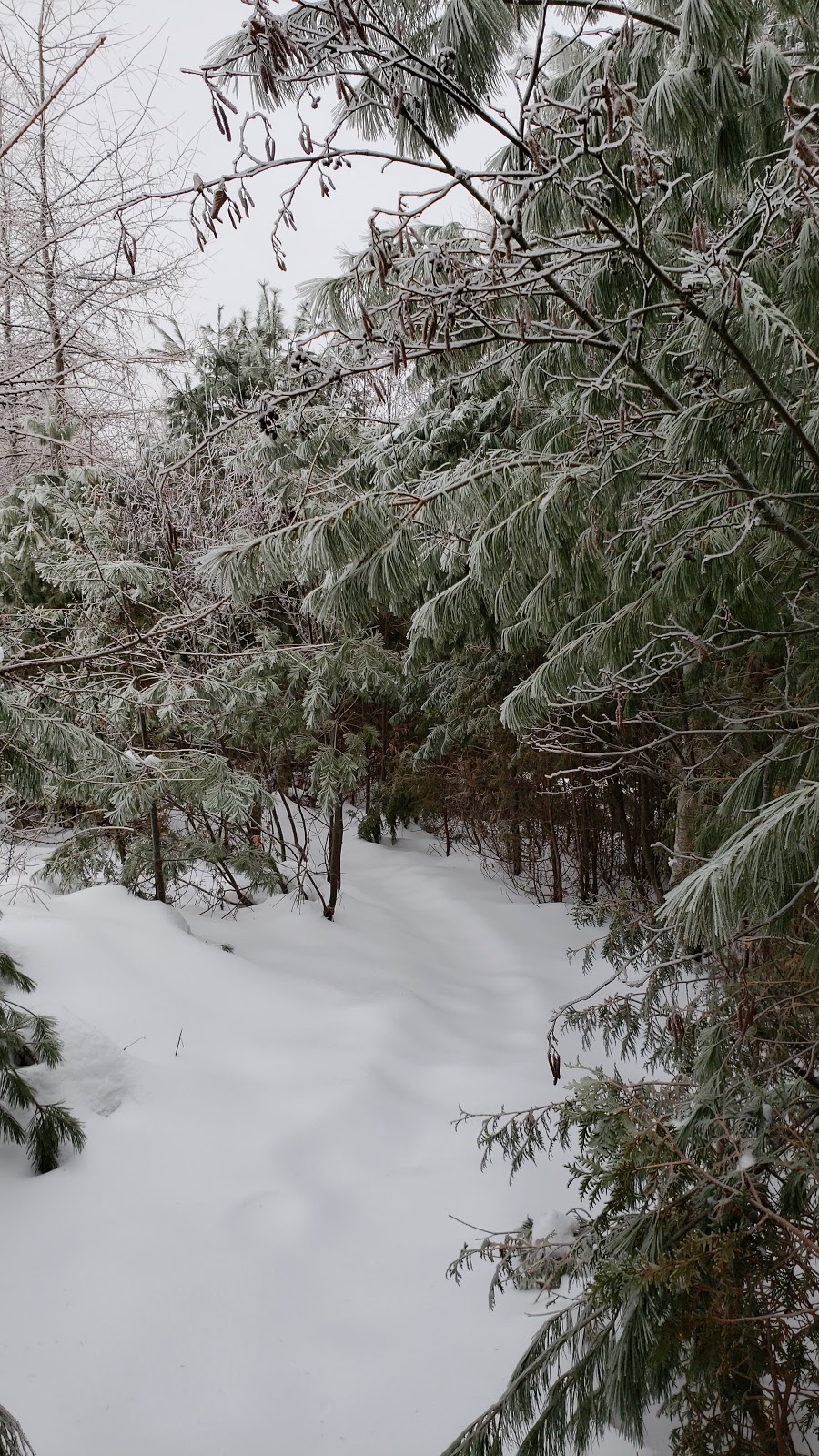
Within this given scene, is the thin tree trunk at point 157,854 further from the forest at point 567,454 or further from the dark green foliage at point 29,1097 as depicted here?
the dark green foliage at point 29,1097

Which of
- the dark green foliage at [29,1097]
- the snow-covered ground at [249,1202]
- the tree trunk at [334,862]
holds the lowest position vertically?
the snow-covered ground at [249,1202]

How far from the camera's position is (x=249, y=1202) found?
10.9ft

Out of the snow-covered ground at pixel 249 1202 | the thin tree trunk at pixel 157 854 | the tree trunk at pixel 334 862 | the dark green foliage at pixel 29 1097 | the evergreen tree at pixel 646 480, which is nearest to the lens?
the evergreen tree at pixel 646 480

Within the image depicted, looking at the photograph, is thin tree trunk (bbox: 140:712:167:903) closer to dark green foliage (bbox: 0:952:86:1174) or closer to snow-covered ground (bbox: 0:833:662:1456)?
snow-covered ground (bbox: 0:833:662:1456)

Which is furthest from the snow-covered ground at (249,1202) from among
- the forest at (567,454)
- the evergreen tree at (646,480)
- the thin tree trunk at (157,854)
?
the evergreen tree at (646,480)

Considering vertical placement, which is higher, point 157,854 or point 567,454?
point 567,454

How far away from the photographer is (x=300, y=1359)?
2.78 meters

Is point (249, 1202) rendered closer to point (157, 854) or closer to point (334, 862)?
point (157, 854)

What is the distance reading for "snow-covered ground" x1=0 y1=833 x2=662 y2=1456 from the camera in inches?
102

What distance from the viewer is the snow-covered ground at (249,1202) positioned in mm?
2592

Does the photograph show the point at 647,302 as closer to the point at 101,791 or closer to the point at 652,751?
the point at 101,791

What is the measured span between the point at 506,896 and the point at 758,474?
6.01 metres

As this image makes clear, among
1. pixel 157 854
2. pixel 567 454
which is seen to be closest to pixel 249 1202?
pixel 157 854

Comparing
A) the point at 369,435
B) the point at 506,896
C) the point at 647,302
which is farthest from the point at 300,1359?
the point at 506,896
